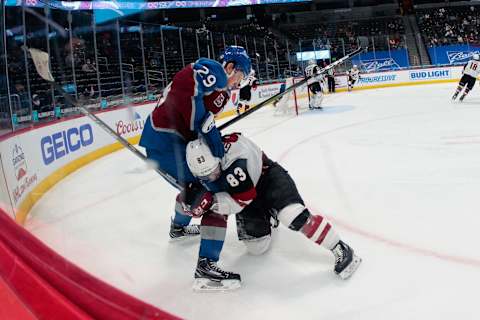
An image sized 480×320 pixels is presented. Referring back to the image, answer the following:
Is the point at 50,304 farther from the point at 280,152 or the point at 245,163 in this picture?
the point at 280,152

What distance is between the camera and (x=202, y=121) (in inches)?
59.5

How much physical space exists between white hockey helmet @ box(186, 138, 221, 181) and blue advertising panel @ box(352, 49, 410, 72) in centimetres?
1222

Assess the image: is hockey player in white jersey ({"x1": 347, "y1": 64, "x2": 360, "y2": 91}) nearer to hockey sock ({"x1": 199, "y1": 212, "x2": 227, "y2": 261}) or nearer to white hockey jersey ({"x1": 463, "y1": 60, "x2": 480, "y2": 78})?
white hockey jersey ({"x1": 463, "y1": 60, "x2": 480, "y2": 78})

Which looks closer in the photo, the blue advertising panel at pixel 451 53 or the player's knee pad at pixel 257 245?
the player's knee pad at pixel 257 245

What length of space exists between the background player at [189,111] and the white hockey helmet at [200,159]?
36 mm

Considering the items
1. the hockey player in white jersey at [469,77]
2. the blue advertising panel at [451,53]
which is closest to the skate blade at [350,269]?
the hockey player in white jersey at [469,77]

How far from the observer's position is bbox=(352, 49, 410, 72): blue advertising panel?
520 inches

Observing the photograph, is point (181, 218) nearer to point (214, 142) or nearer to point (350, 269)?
point (214, 142)

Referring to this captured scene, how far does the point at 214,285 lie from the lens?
4.91ft

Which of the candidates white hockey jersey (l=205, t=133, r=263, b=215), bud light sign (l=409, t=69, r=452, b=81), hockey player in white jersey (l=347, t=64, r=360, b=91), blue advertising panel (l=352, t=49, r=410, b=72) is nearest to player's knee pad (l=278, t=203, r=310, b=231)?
white hockey jersey (l=205, t=133, r=263, b=215)

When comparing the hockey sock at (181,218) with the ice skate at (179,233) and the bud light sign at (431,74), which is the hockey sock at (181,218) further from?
the bud light sign at (431,74)

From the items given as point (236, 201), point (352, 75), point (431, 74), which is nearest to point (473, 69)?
point (352, 75)

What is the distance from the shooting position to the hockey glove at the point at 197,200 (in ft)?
5.08

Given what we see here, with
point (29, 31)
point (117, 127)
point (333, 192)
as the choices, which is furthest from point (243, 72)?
point (117, 127)
